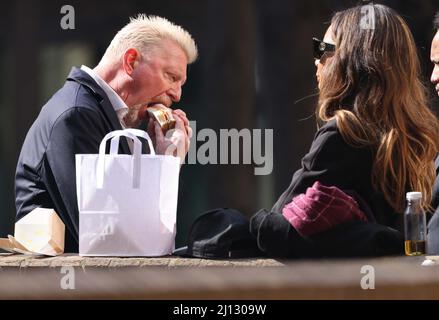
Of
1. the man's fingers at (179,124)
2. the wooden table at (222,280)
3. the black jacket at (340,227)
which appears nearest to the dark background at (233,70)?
the man's fingers at (179,124)

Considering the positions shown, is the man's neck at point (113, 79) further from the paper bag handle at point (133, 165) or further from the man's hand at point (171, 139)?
the paper bag handle at point (133, 165)

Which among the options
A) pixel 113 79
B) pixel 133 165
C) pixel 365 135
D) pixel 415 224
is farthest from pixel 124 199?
pixel 113 79

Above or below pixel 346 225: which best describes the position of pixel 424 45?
above

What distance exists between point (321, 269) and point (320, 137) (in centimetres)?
68

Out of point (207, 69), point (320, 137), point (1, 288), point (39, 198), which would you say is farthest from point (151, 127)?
point (207, 69)

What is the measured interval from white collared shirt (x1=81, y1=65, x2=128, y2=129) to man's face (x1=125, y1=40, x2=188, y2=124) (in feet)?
0.40

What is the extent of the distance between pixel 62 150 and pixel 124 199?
21.5 inches

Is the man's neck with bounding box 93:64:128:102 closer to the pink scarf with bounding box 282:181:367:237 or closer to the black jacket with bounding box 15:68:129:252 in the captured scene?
the black jacket with bounding box 15:68:129:252

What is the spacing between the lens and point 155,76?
A: 407 cm

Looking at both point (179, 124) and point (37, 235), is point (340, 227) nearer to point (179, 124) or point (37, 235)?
point (37, 235)

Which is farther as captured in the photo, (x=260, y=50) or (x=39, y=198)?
(x=260, y=50)

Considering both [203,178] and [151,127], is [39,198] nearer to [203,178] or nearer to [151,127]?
[151,127]

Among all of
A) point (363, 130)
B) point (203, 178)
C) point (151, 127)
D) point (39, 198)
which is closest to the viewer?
point (363, 130)
